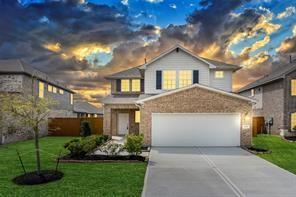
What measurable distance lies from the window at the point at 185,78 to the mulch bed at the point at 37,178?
13726 millimetres

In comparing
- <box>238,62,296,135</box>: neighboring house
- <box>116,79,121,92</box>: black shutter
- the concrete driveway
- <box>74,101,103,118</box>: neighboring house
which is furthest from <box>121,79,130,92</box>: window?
<box>74,101,103,118</box>: neighboring house

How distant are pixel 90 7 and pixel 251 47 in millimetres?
14749

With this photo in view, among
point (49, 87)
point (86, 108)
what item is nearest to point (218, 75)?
point (49, 87)

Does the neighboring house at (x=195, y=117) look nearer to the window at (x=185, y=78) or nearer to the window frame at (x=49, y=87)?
the window at (x=185, y=78)

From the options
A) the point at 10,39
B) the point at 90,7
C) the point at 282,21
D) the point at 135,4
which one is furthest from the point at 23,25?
the point at 282,21

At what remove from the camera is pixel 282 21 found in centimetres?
2219

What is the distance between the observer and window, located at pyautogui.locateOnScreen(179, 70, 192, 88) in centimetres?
2103

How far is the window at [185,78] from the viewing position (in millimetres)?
21031

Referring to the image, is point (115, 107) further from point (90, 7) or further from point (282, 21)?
point (282, 21)

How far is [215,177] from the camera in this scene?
9.01m

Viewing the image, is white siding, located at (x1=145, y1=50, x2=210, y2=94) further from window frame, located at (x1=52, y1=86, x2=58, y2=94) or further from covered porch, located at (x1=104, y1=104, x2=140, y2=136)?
window frame, located at (x1=52, y1=86, x2=58, y2=94)

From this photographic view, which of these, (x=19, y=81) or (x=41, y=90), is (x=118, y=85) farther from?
(x=19, y=81)

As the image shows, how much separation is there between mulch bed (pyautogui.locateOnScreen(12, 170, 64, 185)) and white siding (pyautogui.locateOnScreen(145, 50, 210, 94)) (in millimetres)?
12856

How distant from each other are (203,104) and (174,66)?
5585 millimetres
